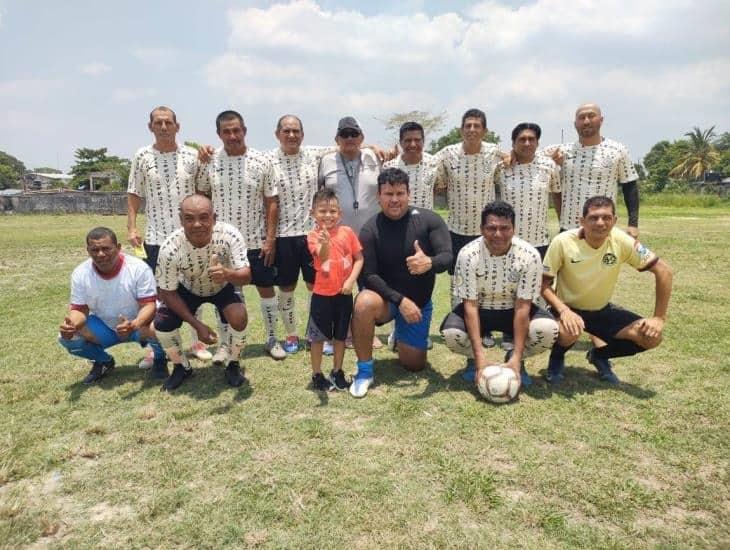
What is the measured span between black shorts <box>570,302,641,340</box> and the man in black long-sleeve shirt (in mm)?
1376

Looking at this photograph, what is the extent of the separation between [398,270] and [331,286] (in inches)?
27.4

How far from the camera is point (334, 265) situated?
420 centimetres

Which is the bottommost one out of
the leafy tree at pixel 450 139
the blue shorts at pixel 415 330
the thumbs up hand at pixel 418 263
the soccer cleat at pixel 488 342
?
the soccer cleat at pixel 488 342

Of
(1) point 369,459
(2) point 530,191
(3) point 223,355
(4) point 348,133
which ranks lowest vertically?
(1) point 369,459

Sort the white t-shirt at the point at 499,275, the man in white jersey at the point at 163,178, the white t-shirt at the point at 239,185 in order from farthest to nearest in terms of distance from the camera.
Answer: the white t-shirt at the point at 239,185, the man in white jersey at the point at 163,178, the white t-shirt at the point at 499,275

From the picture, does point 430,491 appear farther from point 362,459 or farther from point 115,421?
point 115,421

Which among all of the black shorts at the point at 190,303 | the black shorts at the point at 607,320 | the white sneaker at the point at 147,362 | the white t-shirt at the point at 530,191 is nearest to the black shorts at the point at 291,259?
the black shorts at the point at 190,303

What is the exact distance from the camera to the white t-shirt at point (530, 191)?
4.99 meters

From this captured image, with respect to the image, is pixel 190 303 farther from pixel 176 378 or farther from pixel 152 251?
pixel 152 251

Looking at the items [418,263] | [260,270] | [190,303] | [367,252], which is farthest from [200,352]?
[418,263]

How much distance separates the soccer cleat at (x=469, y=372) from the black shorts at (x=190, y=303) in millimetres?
2187

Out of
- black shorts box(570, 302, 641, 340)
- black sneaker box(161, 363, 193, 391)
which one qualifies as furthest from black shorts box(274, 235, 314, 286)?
black shorts box(570, 302, 641, 340)

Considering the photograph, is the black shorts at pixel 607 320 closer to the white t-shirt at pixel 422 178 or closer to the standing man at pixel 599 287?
A: the standing man at pixel 599 287

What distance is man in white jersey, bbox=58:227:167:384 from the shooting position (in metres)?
4.32
